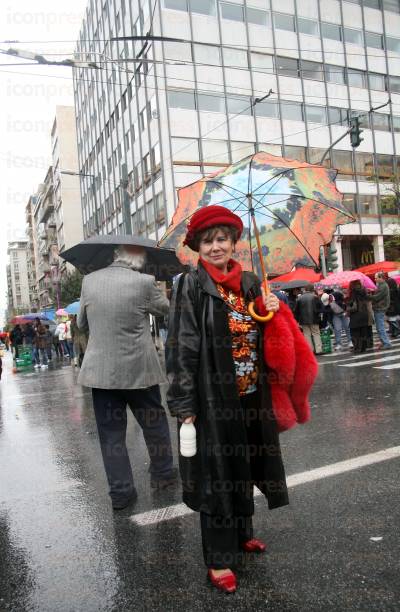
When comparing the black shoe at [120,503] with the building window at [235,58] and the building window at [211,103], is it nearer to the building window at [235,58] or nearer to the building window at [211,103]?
the building window at [211,103]

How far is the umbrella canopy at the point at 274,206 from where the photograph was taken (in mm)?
3615

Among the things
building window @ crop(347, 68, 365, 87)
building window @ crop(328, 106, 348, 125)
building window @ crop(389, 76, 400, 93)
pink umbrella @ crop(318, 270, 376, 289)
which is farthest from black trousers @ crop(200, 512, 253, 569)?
building window @ crop(389, 76, 400, 93)

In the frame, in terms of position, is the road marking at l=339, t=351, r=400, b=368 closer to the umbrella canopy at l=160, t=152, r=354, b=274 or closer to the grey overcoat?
the umbrella canopy at l=160, t=152, r=354, b=274

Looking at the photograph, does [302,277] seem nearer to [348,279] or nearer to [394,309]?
[348,279]

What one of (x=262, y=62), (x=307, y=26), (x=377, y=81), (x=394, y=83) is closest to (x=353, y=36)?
(x=377, y=81)

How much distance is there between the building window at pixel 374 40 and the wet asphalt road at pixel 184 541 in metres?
35.7

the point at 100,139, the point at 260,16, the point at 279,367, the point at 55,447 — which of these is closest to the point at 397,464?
the point at 279,367

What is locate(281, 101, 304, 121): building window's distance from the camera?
31.9m

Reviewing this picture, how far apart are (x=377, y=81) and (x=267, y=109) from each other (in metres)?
8.94

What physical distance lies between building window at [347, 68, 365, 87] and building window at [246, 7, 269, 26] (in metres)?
6.39

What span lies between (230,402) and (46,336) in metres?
18.7

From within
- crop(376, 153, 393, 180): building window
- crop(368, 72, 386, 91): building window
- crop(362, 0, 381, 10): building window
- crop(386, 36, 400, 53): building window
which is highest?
crop(362, 0, 381, 10): building window

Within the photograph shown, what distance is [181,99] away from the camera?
29.4 m

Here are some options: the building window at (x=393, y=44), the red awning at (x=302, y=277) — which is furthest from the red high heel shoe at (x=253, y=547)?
the building window at (x=393, y=44)
